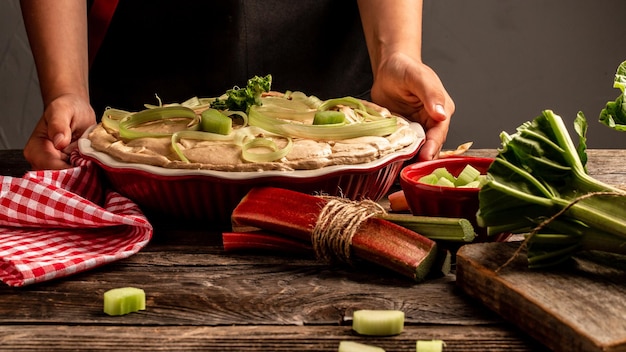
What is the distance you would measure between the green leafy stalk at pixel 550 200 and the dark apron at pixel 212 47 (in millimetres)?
1694

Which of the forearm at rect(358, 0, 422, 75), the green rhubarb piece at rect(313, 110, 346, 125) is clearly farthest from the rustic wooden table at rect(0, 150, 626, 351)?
the forearm at rect(358, 0, 422, 75)

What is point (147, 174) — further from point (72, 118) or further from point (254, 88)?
point (72, 118)

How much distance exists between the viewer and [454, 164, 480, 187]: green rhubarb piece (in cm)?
175

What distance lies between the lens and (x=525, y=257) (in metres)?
1.45

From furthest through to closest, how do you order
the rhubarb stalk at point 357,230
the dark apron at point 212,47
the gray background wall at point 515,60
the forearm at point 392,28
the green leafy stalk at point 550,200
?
the gray background wall at point 515,60 < the dark apron at point 212,47 < the forearm at point 392,28 < the rhubarb stalk at point 357,230 < the green leafy stalk at point 550,200

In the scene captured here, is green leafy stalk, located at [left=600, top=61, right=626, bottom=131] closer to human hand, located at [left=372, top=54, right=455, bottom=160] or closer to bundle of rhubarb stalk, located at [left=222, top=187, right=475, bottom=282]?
bundle of rhubarb stalk, located at [left=222, top=187, right=475, bottom=282]

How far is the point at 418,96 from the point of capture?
7.57ft

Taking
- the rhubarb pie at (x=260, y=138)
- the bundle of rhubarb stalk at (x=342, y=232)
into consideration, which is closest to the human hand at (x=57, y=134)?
the rhubarb pie at (x=260, y=138)

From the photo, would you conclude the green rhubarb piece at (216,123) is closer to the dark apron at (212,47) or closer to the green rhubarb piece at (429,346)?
the green rhubarb piece at (429,346)

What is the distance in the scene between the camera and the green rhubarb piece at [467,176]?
1.75 m

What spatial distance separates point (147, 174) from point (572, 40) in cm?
376

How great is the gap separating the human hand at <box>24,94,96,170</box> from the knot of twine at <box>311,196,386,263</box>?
0.92 m

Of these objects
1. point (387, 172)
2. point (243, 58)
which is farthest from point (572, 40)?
point (387, 172)

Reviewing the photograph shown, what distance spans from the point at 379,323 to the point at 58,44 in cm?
182
